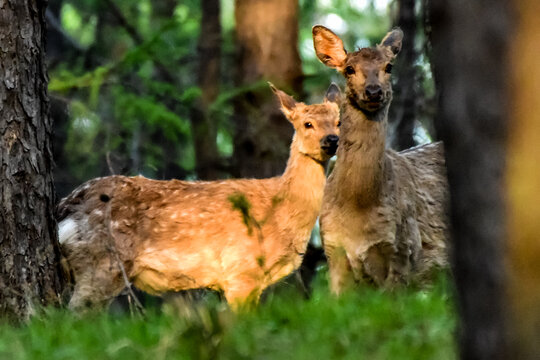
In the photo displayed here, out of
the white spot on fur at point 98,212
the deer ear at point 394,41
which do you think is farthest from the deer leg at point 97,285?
the deer ear at point 394,41

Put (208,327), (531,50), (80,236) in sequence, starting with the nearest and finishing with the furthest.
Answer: (531,50)
(208,327)
(80,236)

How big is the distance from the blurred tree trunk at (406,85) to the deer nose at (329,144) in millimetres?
3571

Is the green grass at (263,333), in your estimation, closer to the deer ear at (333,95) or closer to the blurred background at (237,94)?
the deer ear at (333,95)

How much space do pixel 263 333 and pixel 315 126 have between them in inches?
178

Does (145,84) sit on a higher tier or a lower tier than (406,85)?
higher

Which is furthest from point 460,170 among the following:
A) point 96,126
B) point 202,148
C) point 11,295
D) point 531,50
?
point 202,148

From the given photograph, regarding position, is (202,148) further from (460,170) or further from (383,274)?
(460,170)

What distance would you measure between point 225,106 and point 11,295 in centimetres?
564

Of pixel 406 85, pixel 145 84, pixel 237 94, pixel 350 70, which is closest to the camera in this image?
pixel 350 70

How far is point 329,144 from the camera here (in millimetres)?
9195

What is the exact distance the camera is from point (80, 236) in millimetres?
8500

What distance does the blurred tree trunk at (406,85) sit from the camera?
12.7 metres

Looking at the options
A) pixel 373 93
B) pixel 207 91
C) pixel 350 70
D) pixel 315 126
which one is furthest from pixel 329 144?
pixel 207 91

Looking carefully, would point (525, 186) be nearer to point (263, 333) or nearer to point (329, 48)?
point (263, 333)
